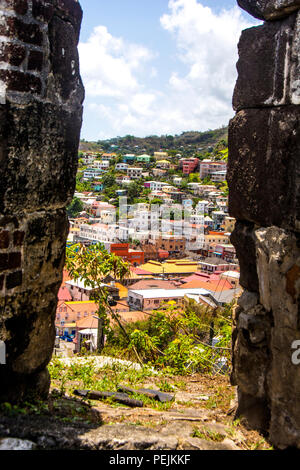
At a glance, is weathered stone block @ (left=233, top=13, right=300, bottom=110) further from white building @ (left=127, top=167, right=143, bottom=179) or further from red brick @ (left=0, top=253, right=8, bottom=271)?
white building @ (left=127, top=167, right=143, bottom=179)

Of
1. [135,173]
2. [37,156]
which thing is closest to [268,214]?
[37,156]

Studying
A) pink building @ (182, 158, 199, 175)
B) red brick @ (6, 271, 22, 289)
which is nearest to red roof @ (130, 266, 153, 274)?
red brick @ (6, 271, 22, 289)

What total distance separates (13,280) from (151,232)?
58812mm

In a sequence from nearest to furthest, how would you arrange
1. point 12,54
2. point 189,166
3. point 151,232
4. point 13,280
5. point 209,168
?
point 12,54 → point 13,280 → point 151,232 → point 209,168 → point 189,166

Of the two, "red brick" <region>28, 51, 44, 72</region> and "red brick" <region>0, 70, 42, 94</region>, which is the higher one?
"red brick" <region>28, 51, 44, 72</region>

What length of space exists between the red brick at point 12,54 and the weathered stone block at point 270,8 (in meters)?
1.20

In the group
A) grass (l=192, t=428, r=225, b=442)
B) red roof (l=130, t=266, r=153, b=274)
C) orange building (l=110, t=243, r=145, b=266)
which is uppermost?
grass (l=192, t=428, r=225, b=442)

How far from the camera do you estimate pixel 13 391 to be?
7.27 feet

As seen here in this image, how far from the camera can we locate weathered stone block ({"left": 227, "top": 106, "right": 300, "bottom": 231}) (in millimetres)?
2301

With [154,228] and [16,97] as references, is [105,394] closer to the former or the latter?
[16,97]

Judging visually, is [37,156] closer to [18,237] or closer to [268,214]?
[18,237]

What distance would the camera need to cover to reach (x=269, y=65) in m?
2.46

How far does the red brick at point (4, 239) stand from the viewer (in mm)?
2016

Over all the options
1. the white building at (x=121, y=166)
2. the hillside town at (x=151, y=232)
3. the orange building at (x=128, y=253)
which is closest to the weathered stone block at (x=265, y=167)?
the hillside town at (x=151, y=232)
